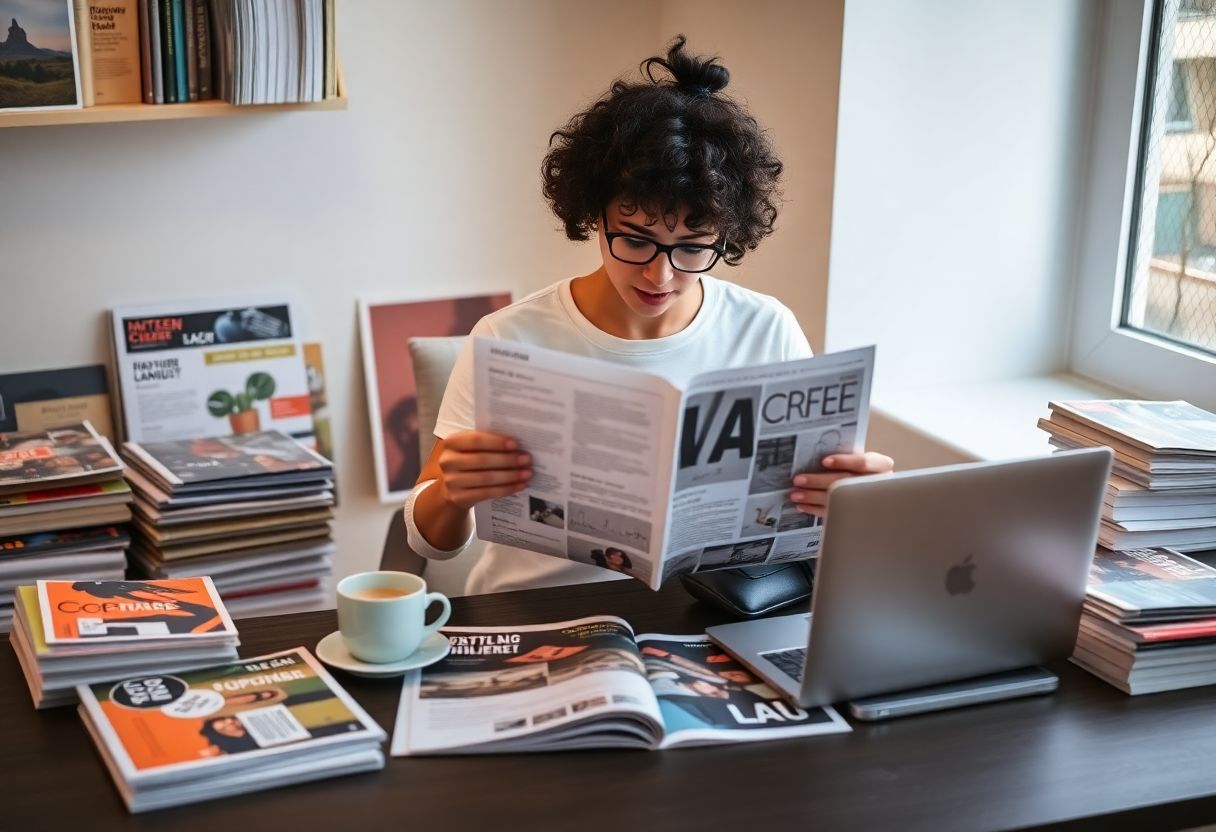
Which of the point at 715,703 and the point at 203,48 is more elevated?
the point at 203,48

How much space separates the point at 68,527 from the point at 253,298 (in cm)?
65

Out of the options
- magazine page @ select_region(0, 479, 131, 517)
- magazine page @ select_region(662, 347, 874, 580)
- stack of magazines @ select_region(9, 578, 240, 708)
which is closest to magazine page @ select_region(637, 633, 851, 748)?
magazine page @ select_region(662, 347, 874, 580)

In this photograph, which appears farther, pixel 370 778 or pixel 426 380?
pixel 426 380

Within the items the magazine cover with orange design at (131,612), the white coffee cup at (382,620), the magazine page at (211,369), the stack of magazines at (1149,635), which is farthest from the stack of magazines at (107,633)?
the magazine page at (211,369)

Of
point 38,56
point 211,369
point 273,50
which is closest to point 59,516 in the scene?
point 211,369

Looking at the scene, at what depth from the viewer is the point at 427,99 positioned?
2652mm

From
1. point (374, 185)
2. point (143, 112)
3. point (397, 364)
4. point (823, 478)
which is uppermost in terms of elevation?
point (143, 112)

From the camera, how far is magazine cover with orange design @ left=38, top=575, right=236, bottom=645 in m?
1.29

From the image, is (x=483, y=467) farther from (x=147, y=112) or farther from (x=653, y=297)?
(x=147, y=112)

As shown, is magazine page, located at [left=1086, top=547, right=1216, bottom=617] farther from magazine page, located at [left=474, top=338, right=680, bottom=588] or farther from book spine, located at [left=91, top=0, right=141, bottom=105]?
book spine, located at [left=91, top=0, right=141, bottom=105]

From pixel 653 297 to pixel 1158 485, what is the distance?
688 mm

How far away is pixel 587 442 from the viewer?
135 cm

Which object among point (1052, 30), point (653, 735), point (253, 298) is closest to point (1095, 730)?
point (653, 735)

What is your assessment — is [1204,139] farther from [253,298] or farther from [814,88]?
[253,298]
